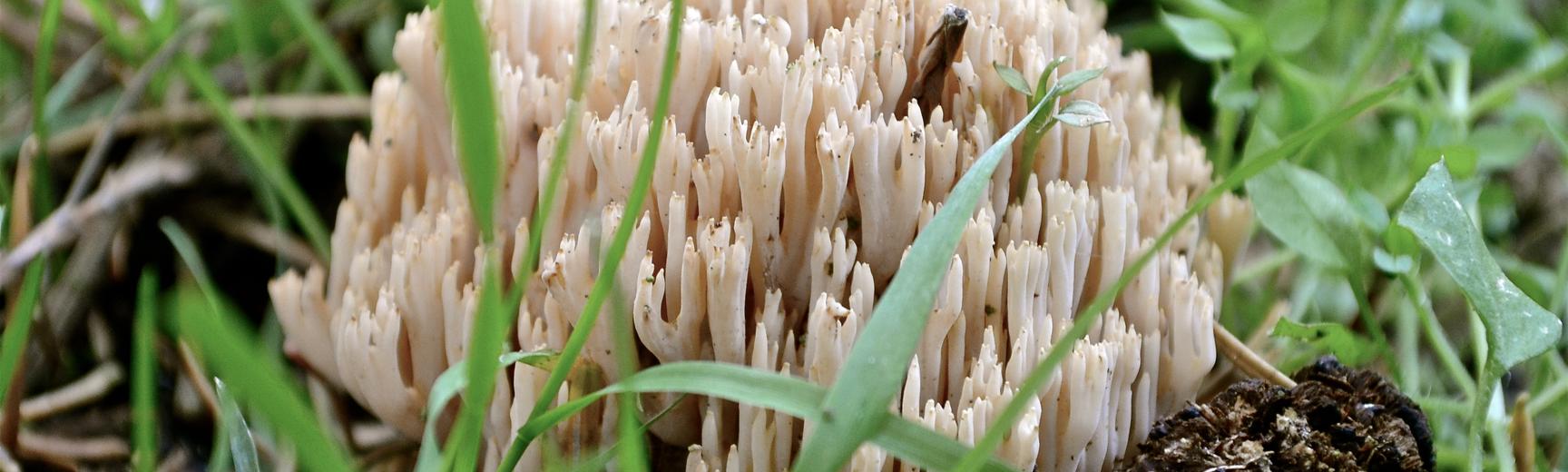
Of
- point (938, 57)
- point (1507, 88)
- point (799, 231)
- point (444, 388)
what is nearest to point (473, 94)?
point (444, 388)

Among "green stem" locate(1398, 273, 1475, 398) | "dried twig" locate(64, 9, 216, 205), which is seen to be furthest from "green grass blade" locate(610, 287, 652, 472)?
"dried twig" locate(64, 9, 216, 205)

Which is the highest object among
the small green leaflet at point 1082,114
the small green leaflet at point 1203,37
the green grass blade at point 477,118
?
the green grass blade at point 477,118

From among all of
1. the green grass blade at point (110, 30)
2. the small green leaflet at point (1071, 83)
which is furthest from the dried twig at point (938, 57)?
the green grass blade at point (110, 30)

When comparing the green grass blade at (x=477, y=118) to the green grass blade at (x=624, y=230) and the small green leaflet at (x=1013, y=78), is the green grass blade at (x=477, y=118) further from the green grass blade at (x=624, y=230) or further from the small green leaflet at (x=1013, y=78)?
the small green leaflet at (x=1013, y=78)

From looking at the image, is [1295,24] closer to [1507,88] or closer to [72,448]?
[1507,88]

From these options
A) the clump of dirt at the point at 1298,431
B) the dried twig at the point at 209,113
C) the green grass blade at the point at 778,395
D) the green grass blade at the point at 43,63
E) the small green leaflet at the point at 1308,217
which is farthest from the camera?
the dried twig at the point at 209,113

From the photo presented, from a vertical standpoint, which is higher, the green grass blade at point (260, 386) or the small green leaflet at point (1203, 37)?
the green grass blade at point (260, 386)
